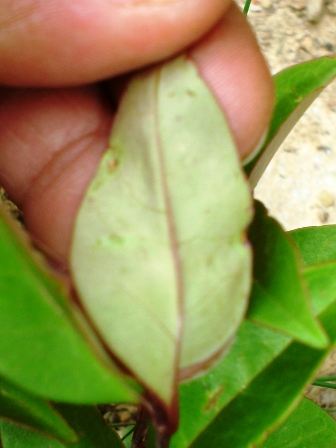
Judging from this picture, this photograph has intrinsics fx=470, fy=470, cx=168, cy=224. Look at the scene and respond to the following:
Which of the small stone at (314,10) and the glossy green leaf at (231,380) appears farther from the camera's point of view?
the small stone at (314,10)

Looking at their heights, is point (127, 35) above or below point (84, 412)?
above

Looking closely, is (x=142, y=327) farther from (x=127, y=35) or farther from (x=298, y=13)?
(x=298, y=13)

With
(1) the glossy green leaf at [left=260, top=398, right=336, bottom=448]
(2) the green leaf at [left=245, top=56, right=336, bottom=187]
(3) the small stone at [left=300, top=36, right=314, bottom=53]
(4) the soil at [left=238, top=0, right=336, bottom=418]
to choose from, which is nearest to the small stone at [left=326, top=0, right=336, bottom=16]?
(4) the soil at [left=238, top=0, right=336, bottom=418]

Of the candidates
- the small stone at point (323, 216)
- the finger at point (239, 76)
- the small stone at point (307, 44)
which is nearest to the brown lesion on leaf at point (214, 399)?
the finger at point (239, 76)

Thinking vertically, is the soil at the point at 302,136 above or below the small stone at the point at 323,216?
above

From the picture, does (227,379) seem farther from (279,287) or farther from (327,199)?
(327,199)

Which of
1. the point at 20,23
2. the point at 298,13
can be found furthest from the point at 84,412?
the point at 298,13

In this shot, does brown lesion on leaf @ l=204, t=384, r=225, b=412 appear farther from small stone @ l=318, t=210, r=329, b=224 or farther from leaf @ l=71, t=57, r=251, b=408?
small stone @ l=318, t=210, r=329, b=224

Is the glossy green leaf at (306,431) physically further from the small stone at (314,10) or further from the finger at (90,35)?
the small stone at (314,10)
